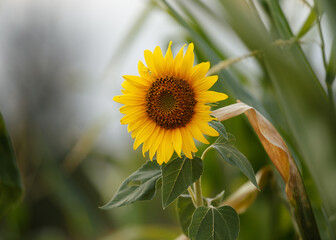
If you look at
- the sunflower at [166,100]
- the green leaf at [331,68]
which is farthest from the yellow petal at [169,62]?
the green leaf at [331,68]

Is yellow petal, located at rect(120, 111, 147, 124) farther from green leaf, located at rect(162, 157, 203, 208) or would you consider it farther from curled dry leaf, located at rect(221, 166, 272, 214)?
curled dry leaf, located at rect(221, 166, 272, 214)

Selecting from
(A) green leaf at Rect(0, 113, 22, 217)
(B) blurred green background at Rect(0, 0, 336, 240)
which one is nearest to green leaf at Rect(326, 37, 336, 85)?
(B) blurred green background at Rect(0, 0, 336, 240)

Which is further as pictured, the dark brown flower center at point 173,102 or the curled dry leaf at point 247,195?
the curled dry leaf at point 247,195

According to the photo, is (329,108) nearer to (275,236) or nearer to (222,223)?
(222,223)

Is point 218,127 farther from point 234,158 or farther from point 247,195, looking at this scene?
point 247,195

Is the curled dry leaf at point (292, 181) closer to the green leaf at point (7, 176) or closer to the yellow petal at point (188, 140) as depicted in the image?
the yellow petal at point (188, 140)

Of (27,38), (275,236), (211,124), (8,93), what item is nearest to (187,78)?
(211,124)

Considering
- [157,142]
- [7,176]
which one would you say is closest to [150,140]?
[157,142]
